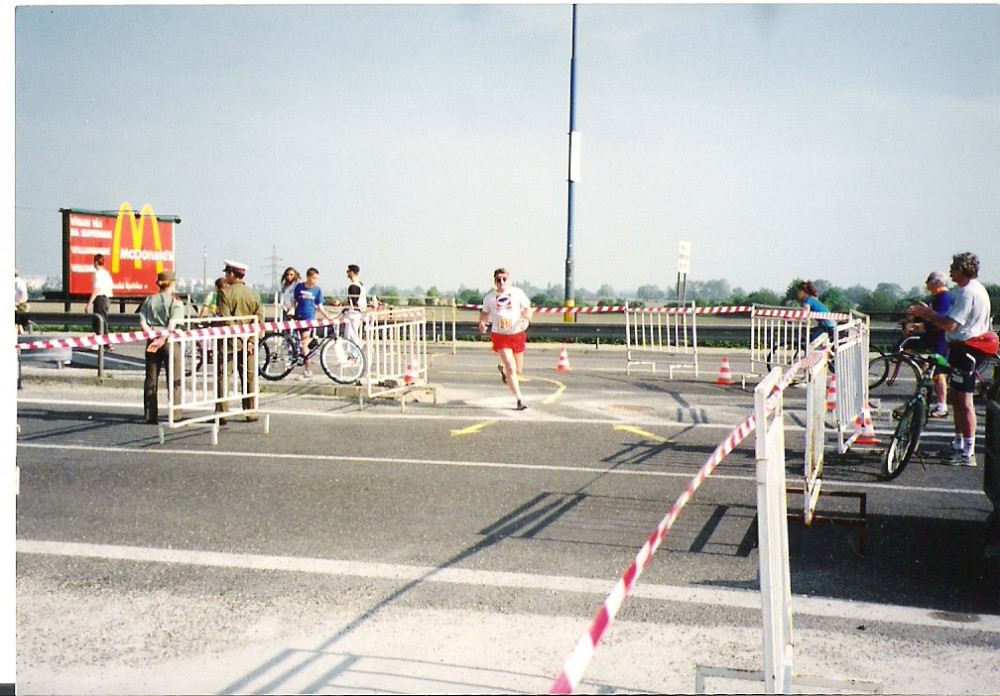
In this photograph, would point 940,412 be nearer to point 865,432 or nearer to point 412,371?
point 865,432

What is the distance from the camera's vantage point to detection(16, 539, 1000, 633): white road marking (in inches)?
195

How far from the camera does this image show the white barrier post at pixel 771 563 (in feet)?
11.5

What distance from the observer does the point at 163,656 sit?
439 centimetres

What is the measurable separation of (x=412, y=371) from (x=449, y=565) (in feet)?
25.1

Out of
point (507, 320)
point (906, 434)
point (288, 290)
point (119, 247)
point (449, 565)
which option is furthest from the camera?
point (119, 247)

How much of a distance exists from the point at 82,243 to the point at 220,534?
94.2ft

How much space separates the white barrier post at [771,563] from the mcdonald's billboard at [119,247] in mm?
30151

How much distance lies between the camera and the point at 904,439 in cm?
823

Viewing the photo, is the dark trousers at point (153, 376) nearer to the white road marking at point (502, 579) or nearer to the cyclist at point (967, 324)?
the white road marking at point (502, 579)

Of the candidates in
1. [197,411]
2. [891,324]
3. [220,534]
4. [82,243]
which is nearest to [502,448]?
[220,534]

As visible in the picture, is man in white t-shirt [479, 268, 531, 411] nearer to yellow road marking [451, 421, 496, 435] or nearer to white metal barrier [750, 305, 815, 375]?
yellow road marking [451, 421, 496, 435]

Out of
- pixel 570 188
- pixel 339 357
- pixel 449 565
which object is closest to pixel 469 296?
pixel 570 188

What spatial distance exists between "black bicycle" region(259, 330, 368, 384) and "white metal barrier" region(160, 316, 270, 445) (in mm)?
2490

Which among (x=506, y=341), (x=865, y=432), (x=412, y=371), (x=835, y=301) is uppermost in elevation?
(x=835, y=301)
